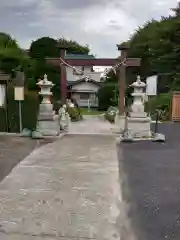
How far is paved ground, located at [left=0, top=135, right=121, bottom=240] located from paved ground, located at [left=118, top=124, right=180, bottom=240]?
236mm

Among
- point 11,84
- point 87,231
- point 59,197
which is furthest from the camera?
point 11,84

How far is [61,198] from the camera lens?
529 centimetres

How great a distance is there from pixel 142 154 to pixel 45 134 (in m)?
4.55

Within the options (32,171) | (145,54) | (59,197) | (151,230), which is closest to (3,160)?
(32,171)

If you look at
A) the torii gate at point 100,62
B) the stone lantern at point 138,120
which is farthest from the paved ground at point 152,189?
the torii gate at point 100,62

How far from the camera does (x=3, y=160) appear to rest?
8.16 metres

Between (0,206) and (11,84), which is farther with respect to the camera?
(11,84)

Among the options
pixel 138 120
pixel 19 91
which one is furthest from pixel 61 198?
pixel 19 91

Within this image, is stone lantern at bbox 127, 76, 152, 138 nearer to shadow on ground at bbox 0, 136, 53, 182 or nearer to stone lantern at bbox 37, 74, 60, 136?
stone lantern at bbox 37, 74, 60, 136

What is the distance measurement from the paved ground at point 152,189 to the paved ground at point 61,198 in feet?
0.77

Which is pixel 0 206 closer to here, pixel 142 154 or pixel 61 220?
pixel 61 220

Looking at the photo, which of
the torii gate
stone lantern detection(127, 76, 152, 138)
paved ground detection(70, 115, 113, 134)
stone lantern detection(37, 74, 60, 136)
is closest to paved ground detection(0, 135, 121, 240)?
stone lantern detection(127, 76, 152, 138)

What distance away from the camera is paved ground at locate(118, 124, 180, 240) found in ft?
13.7

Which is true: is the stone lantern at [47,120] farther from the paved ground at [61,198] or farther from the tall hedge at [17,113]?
the paved ground at [61,198]
